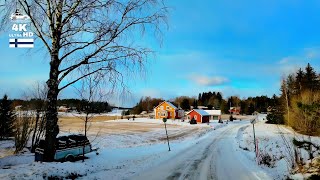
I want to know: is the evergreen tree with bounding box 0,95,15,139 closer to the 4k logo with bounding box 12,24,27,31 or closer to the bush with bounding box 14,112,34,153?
the bush with bounding box 14,112,34,153


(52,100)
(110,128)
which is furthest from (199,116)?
(52,100)

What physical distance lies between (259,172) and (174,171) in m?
3.99

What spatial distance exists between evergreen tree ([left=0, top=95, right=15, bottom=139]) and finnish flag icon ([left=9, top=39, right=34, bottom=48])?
103ft

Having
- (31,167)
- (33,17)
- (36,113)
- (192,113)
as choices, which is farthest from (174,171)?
(192,113)

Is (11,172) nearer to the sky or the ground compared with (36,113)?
nearer to the ground

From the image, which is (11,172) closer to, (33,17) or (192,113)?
(33,17)

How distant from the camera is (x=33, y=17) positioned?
435 inches

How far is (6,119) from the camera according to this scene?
4009 cm

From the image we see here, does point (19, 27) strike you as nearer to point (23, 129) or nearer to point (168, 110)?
point (23, 129)

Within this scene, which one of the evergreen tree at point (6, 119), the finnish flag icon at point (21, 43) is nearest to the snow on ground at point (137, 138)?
the evergreen tree at point (6, 119)

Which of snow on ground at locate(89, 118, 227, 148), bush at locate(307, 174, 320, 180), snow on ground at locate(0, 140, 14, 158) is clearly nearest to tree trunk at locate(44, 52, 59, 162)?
bush at locate(307, 174, 320, 180)

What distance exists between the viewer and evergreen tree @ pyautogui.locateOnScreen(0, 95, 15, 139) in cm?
3953

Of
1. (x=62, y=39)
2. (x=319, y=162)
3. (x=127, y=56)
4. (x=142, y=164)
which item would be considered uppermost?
(x=62, y=39)

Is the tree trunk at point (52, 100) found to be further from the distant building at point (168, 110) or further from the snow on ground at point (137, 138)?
the distant building at point (168, 110)
